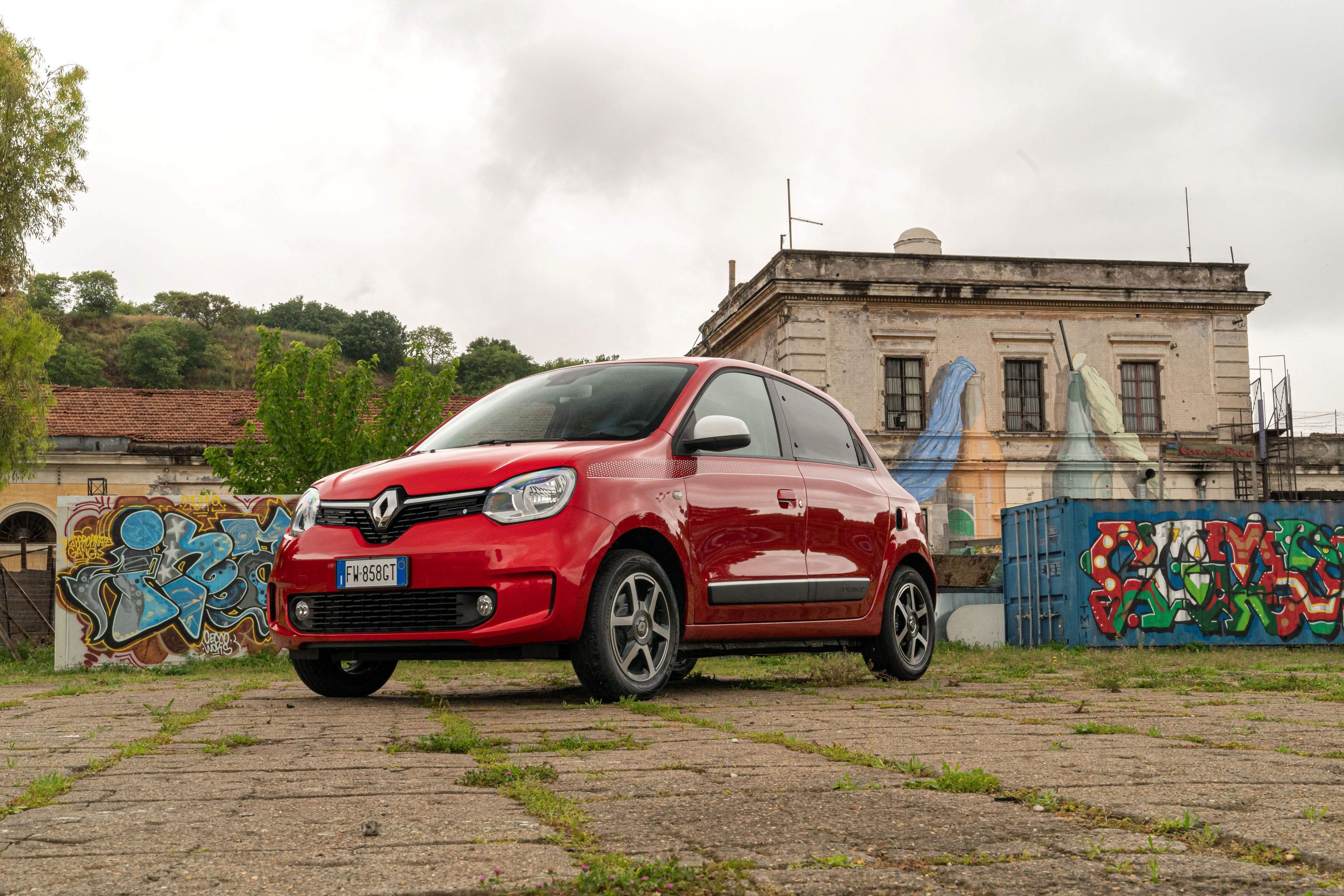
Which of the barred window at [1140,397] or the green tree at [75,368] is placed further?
the green tree at [75,368]

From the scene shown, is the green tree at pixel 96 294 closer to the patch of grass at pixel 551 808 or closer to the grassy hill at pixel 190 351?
the grassy hill at pixel 190 351

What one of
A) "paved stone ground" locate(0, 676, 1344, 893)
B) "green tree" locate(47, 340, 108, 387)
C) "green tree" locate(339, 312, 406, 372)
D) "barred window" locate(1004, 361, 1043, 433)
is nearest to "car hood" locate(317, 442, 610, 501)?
"paved stone ground" locate(0, 676, 1344, 893)

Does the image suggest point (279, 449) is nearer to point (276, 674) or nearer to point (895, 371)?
point (276, 674)

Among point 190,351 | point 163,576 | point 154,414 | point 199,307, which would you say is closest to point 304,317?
point 199,307

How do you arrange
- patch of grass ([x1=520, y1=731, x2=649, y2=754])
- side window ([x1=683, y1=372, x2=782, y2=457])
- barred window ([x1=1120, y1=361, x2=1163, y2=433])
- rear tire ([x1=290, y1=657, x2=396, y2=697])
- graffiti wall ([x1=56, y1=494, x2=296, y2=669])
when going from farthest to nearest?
1. barred window ([x1=1120, y1=361, x2=1163, y2=433])
2. graffiti wall ([x1=56, y1=494, x2=296, y2=669])
3. side window ([x1=683, y1=372, x2=782, y2=457])
4. rear tire ([x1=290, y1=657, x2=396, y2=697])
5. patch of grass ([x1=520, y1=731, x2=649, y2=754])

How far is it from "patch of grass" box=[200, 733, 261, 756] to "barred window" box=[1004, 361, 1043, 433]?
3004 centimetres

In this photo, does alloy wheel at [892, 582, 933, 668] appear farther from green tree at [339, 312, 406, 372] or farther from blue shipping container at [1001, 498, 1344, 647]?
green tree at [339, 312, 406, 372]

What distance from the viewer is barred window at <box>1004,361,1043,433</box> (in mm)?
32750

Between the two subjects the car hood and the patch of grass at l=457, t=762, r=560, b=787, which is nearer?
the patch of grass at l=457, t=762, r=560, b=787

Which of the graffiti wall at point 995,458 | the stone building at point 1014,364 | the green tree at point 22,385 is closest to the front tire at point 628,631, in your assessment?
the green tree at point 22,385

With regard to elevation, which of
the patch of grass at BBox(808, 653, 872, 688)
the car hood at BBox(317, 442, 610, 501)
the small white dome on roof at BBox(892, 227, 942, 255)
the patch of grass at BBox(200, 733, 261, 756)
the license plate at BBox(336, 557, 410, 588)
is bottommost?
the patch of grass at BBox(808, 653, 872, 688)

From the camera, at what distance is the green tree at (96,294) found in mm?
101125

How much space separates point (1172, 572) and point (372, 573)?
14.7 metres

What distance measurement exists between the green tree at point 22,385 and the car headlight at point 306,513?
844 inches
